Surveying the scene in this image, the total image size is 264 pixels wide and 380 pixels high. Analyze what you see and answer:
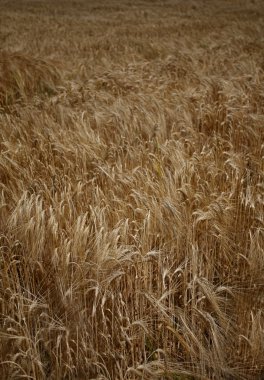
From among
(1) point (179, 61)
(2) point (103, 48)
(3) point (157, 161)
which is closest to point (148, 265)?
(3) point (157, 161)

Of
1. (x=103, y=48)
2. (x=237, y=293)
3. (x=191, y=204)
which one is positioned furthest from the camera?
(x=103, y=48)

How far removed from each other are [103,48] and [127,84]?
17.2ft

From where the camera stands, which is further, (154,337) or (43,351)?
(154,337)

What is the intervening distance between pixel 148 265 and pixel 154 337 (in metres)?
0.31

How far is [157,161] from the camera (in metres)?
2.82

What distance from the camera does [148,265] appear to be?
5.86 feet

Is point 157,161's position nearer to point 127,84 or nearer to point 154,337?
point 154,337

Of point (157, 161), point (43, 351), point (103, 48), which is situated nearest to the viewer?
point (43, 351)

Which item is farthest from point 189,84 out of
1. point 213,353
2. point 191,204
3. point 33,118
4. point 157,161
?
point 213,353

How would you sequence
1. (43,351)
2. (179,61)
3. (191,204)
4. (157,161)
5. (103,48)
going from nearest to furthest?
(43,351) → (191,204) → (157,161) → (179,61) → (103,48)

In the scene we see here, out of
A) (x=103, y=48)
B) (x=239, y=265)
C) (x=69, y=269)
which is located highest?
(x=103, y=48)

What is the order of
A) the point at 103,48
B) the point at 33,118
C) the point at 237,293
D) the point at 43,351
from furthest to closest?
the point at 103,48 < the point at 33,118 < the point at 237,293 < the point at 43,351

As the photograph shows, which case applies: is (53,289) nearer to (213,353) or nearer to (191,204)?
(213,353)

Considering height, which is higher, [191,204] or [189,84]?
[189,84]
